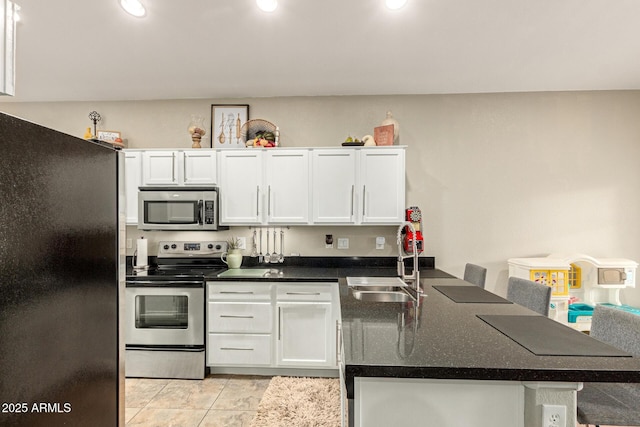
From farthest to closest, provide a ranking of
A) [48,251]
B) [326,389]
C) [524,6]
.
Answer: [326,389]
[524,6]
[48,251]

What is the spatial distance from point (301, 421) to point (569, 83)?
12.3ft

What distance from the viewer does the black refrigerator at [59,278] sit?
22.9 inches

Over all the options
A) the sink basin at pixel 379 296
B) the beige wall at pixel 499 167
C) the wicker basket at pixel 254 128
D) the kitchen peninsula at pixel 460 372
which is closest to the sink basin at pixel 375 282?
the sink basin at pixel 379 296

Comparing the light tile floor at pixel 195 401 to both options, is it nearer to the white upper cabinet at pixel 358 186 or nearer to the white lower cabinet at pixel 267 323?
the white lower cabinet at pixel 267 323

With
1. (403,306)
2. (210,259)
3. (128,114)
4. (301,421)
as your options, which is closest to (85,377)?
(403,306)

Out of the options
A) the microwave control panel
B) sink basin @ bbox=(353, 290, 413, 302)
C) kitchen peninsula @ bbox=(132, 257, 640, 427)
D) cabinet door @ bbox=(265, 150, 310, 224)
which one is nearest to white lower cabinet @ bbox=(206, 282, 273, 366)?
the microwave control panel

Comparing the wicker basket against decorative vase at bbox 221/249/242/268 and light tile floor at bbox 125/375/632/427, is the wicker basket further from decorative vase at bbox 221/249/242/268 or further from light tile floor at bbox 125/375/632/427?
light tile floor at bbox 125/375/632/427

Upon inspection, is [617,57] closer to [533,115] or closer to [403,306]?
[533,115]

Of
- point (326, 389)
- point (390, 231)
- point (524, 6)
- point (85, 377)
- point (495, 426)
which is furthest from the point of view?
point (390, 231)

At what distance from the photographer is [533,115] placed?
135 inches

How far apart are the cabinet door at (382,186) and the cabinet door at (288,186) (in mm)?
537

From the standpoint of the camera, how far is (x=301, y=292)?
2953 millimetres

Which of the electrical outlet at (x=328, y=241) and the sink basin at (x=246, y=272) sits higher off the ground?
the electrical outlet at (x=328, y=241)

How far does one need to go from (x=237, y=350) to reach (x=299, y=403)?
724 millimetres
